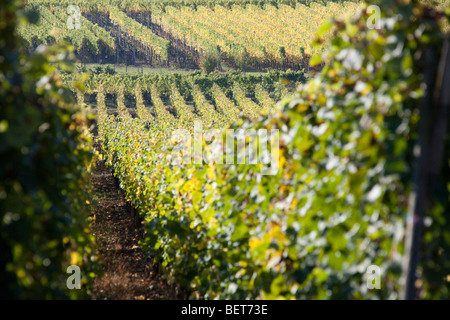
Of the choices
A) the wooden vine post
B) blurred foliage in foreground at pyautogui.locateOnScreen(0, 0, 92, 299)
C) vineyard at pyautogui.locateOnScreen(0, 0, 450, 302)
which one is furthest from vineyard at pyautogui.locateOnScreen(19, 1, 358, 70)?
the wooden vine post

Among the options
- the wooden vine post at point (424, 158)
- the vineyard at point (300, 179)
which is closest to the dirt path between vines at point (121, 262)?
the vineyard at point (300, 179)

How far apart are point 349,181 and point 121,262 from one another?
5.54m

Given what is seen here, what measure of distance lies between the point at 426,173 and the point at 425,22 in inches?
24.3

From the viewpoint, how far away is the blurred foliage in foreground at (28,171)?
85.1 inches

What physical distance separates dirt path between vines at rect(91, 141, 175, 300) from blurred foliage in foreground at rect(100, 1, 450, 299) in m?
1.98

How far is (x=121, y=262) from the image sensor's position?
737cm

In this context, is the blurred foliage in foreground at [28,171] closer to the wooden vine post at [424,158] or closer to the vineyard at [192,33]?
the wooden vine post at [424,158]

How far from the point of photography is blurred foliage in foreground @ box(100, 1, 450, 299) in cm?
223

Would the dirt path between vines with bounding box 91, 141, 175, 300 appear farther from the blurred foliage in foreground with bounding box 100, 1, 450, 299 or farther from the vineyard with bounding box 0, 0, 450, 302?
the blurred foliage in foreground with bounding box 100, 1, 450, 299

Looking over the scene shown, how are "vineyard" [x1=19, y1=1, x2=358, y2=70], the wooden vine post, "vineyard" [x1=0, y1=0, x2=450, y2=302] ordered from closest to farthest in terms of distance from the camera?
the wooden vine post
"vineyard" [x1=0, y1=0, x2=450, y2=302]
"vineyard" [x1=19, y1=1, x2=358, y2=70]

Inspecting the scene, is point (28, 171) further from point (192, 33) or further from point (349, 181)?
point (192, 33)

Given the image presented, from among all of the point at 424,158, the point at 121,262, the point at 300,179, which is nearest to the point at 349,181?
the point at 424,158
